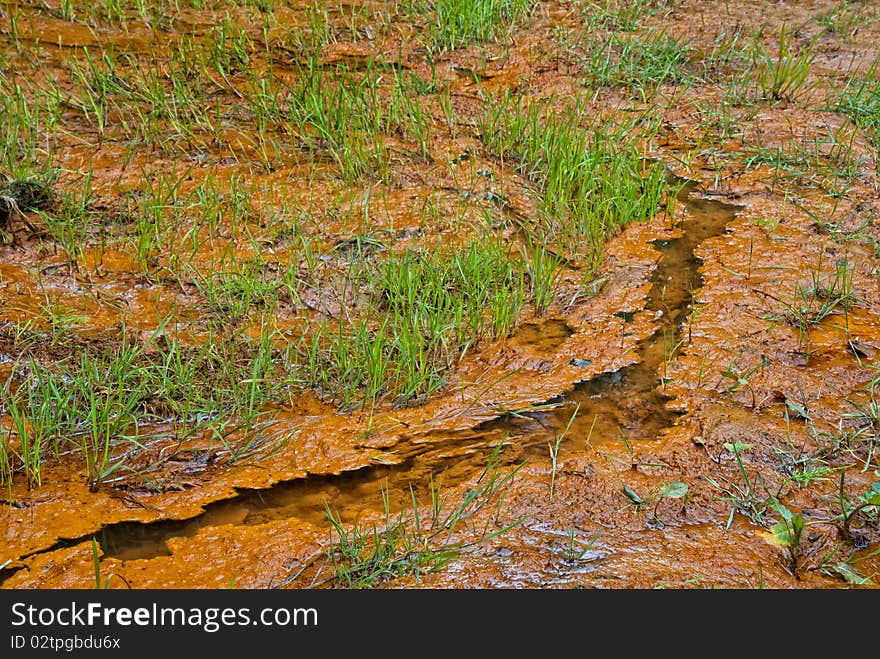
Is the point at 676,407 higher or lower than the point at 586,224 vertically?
lower

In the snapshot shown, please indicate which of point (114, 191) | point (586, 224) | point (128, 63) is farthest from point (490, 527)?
point (128, 63)

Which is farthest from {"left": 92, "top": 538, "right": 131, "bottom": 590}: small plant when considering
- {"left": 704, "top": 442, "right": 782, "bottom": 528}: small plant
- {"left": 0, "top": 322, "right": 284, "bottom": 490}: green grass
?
{"left": 704, "top": 442, "right": 782, "bottom": 528}: small plant

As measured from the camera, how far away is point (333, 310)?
3.37 m

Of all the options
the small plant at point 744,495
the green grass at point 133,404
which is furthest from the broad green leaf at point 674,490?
the green grass at point 133,404

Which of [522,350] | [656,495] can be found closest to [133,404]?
[522,350]

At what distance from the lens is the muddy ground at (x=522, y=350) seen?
2270mm

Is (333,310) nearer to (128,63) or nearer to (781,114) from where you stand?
(128,63)

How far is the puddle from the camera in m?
2.40

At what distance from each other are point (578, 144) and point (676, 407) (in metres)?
1.64

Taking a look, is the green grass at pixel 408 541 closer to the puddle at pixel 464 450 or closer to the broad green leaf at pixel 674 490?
the puddle at pixel 464 450

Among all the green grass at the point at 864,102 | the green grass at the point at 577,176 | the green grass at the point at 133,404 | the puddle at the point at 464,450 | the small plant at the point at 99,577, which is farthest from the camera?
the green grass at the point at 864,102

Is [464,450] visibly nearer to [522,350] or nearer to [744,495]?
[522,350]

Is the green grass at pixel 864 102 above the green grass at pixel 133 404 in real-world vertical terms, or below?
above

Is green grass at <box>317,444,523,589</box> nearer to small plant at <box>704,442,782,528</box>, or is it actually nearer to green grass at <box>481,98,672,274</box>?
small plant at <box>704,442,782,528</box>
